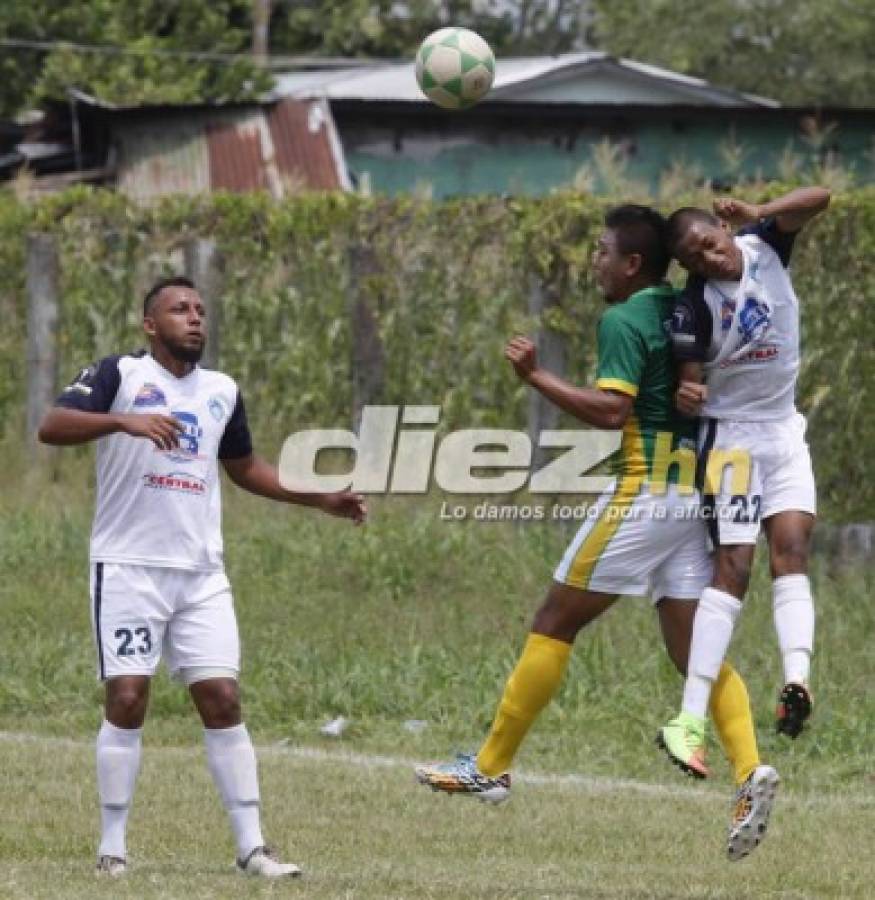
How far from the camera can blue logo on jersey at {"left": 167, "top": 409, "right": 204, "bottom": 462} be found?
30.2 ft

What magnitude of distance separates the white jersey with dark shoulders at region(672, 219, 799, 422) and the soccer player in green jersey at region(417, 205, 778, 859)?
10 centimetres

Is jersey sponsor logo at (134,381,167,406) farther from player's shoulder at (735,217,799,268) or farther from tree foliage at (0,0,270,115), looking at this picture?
tree foliage at (0,0,270,115)

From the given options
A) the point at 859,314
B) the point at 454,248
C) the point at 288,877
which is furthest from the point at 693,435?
the point at 454,248

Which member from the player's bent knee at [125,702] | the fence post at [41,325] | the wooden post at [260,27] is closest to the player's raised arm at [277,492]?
the player's bent knee at [125,702]

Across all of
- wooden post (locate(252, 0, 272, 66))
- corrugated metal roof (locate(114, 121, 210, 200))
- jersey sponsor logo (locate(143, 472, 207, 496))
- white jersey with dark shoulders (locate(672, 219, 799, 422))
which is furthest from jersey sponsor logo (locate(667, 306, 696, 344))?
wooden post (locate(252, 0, 272, 66))

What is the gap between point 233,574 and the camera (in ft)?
52.7

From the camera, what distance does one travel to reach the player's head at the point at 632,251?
373 inches

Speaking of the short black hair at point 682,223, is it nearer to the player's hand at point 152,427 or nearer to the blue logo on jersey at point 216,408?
the blue logo on jersey at point 216,408

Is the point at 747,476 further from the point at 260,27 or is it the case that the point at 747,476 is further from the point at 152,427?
the point at 260,27

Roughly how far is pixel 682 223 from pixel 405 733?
15.5 feet

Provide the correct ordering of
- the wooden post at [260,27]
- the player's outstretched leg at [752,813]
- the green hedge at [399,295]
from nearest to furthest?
the player's outstretched leg at [752,813] < the green hedge at [399,295] < the wooden post at [260,27]

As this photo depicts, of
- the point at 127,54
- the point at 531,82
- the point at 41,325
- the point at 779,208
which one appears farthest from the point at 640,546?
the point at 127,54

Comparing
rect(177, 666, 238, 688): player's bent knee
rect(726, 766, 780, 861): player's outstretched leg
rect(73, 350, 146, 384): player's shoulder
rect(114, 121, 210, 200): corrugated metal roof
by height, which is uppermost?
rect(73, 350, 146, 384): player's shoulder

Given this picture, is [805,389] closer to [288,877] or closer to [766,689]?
[766,689]
